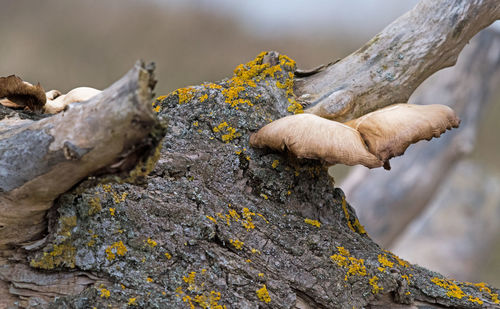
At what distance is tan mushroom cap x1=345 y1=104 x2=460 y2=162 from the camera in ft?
7.96

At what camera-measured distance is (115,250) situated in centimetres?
208

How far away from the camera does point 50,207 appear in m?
2.02

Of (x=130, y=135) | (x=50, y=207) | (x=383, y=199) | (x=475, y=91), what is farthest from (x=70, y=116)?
(x=475, y=91)

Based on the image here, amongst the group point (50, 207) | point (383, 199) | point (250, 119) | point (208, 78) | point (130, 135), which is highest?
point (208, 78)

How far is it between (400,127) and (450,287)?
996 millimetres

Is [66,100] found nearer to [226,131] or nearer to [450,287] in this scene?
[226,131]

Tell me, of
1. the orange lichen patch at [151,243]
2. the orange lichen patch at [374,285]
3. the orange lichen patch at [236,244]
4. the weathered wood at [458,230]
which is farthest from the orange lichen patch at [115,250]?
the weathered wood at [458,230]

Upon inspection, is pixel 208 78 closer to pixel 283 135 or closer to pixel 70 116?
pixel 283 135

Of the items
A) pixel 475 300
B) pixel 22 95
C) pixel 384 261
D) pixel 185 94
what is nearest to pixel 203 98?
pixel 185 94

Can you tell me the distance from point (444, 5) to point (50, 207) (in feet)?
9.54

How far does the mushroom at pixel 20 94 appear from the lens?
7.82 feet

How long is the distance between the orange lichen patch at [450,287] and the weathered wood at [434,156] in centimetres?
442

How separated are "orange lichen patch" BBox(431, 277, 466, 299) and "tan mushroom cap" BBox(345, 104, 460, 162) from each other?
84 cm

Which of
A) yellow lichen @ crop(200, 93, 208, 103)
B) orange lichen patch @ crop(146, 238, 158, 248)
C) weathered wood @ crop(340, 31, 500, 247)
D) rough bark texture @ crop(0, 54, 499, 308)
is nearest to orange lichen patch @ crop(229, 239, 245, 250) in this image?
rough bark texture @ crop(0, 54, 499, 308)
